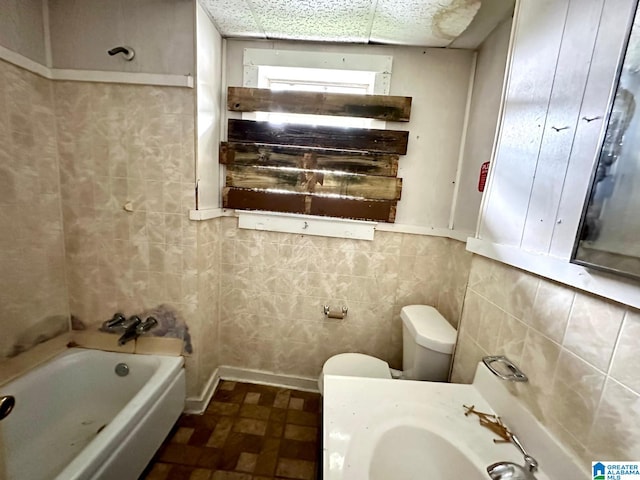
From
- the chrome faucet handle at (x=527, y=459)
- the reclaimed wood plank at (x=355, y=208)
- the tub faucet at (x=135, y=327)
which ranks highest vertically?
the reclaimed wood plank at (x=355, y=208)

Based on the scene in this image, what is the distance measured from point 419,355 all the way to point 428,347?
0.07 meters

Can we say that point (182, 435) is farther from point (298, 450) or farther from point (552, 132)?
point (552, 132)

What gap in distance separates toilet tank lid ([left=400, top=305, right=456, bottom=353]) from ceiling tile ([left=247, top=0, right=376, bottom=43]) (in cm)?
147

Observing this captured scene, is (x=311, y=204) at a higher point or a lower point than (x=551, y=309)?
higher

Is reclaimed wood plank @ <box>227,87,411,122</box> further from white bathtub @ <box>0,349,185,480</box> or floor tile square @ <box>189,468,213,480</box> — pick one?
floor tile square @ <box>189,468,213,480</box>

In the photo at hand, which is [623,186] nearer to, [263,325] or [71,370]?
[263,325]

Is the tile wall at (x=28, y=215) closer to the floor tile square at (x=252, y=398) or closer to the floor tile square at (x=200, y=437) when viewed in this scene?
the floor tile square at (x=200, y=437)

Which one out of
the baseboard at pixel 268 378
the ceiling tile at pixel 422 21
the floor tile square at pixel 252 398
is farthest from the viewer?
the baseboard at pixel 268 378

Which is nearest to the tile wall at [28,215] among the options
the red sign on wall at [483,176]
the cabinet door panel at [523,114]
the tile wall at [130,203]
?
the tile wall at [130,203]

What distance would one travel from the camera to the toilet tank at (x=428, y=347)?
44.0 inches

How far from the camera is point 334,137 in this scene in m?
1.42

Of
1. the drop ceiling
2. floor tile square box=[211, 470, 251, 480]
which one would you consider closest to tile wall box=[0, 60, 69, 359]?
the drop ceiling

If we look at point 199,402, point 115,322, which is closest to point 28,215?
point 115,322

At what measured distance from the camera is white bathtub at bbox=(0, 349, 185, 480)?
3.06ft
